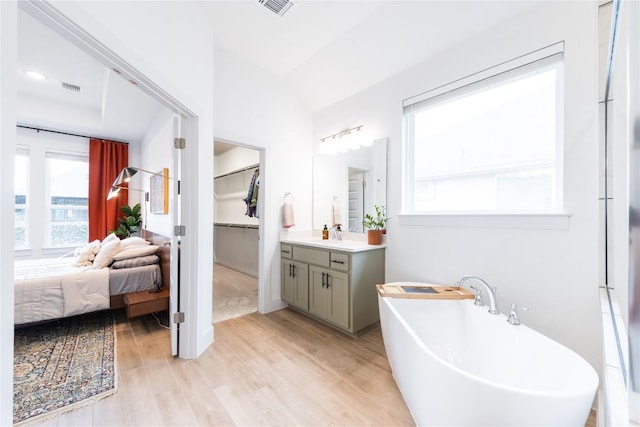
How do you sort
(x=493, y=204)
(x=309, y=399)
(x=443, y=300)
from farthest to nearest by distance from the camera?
(x=493, y=204), (x=443, y=300), (x=309, y=399)

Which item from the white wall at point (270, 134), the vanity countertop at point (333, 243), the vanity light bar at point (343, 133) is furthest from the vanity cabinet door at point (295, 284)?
the vanity light bar at point (343, 133)

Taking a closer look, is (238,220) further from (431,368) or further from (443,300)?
(431,368)

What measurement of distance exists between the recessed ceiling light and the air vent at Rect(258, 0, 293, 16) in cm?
307

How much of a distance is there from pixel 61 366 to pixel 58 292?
782mm

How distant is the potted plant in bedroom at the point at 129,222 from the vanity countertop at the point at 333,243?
10.4 ft

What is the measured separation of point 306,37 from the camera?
2.50 m

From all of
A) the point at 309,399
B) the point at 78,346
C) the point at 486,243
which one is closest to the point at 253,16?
the point at 486,243

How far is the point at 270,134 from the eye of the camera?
302cm

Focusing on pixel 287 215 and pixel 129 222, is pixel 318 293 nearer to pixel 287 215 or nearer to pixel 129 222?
pixel 287 215

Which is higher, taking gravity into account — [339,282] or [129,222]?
[129,222]

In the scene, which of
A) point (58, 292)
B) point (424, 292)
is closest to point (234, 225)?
point (58, 292)

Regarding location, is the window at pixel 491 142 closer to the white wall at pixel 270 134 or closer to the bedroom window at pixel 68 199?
the white wall at pixel 270 134

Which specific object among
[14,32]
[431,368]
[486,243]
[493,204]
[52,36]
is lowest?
[431,368]

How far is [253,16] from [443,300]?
289 cm
